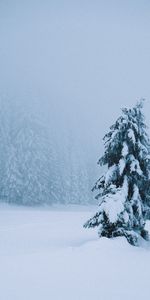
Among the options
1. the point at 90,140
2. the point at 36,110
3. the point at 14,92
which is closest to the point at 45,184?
the point at 36,110

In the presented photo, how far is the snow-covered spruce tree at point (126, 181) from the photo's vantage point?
11836mm

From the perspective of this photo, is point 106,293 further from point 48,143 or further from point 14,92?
point 14,92

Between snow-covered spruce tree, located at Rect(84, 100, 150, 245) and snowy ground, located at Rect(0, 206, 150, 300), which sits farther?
snow-covered spruce tree, located at Rect(84, 100, 150, 245)

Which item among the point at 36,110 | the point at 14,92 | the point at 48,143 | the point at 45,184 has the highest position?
the point at 14,92

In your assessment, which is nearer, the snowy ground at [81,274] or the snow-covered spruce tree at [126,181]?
the snowy ground at [81,274]

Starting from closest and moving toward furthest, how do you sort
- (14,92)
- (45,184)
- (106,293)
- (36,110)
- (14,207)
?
(106,293)
(14,207)
(45,184)
(36,110)
(14,92)

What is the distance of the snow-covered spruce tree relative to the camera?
1184 cm

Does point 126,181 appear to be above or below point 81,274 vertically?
above

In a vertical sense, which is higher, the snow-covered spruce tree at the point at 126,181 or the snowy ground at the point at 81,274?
the snow-covered spruce tree at the point at 126,181

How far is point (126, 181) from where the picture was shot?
12.6m

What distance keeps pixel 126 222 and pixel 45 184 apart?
41276 millimetres

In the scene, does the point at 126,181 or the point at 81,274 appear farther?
the point at 126,181

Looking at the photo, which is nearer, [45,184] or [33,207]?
[33,207]

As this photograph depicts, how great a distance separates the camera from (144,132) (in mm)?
13547
